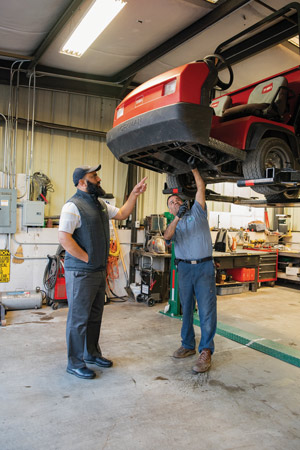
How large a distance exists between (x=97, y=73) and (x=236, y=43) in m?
2.43

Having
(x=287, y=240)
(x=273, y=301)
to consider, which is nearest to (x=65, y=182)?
(x=273, y=301)

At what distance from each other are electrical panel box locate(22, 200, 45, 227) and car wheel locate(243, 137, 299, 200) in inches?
143

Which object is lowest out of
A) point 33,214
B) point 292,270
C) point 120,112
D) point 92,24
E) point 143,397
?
point 143,397

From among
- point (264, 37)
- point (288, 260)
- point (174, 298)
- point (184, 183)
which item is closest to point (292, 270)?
point (288, 260)

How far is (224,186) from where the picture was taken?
8.36 meters

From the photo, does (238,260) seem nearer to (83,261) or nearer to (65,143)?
(65,143)

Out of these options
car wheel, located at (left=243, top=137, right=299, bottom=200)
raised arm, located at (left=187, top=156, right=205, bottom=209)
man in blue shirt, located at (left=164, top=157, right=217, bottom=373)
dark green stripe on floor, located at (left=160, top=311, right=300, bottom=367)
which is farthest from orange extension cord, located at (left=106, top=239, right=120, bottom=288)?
car wheel, located at (left=243, top=137, right=299, bottom=200)

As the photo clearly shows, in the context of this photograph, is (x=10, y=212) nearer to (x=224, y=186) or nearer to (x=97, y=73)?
(x=97, y=73)

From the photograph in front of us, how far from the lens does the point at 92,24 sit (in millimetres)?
4133

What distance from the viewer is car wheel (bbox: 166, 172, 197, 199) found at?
3513mm

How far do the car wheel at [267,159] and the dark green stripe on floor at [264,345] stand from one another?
1672mm

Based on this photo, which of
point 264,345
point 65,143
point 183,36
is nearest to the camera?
point 264,345

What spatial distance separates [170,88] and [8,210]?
391cm

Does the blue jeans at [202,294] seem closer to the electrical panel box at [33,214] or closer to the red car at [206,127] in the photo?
the red car at [206,127]
